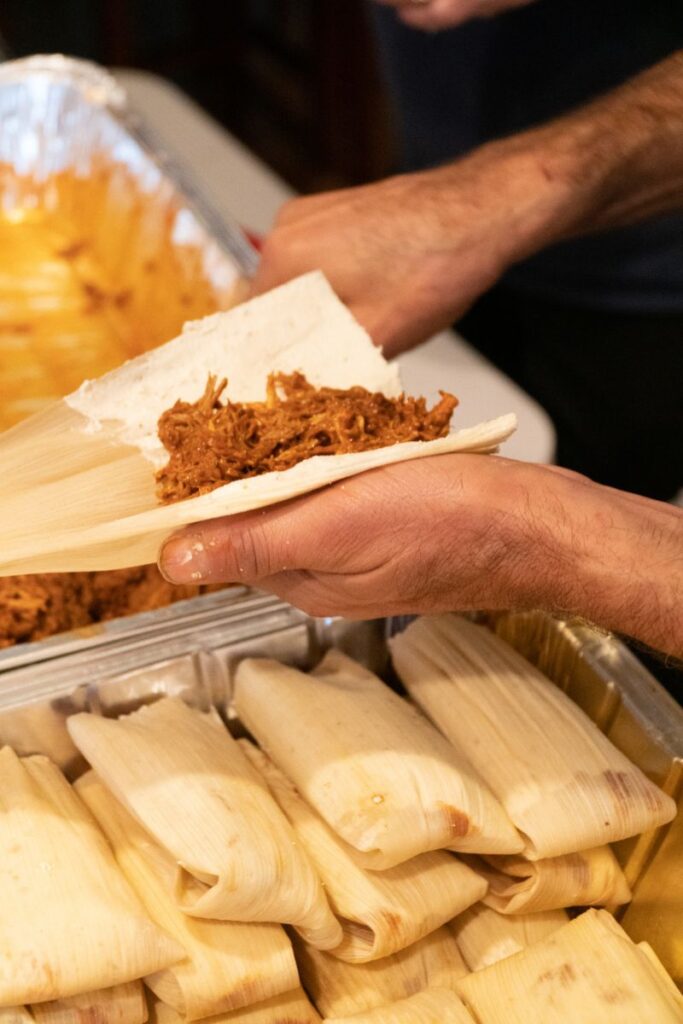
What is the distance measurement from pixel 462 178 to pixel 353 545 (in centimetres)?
79

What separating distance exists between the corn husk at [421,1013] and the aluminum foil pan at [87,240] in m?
1.21

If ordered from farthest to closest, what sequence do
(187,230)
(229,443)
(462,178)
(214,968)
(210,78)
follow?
(210,78) → (187,230) → (462,178) → (229,443) → (214,968)

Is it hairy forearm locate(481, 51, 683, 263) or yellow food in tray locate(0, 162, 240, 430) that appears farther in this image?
yellow food in tray locate(0, 162, 240, 430)

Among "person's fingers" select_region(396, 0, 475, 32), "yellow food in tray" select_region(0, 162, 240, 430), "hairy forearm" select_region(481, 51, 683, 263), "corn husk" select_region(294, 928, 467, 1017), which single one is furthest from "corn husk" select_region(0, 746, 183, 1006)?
"person's fingers" select_region(396, 0, 475, 32)

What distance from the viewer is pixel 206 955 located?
0.92 m

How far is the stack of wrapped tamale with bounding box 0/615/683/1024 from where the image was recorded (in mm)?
900

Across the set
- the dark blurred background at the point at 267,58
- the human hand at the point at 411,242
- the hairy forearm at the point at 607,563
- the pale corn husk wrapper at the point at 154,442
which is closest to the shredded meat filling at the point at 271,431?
the pale corn husk wrapper at the point at 154,442

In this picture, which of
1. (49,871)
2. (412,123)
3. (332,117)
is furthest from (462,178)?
(332,117)

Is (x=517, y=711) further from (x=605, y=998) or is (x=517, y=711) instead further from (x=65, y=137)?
(x=65, y=137)

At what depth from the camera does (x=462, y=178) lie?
146cm

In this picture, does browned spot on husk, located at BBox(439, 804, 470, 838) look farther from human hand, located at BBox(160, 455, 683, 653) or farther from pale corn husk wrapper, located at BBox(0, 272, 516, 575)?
pale corn husk wrapper, located at BBox(0, 272, 516, 575)

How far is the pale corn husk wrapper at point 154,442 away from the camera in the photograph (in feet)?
3.09

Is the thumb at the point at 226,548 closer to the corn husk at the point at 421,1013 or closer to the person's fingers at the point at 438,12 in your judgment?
the corn husk at the point at 421,1013

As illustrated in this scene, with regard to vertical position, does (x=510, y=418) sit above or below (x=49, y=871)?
above
